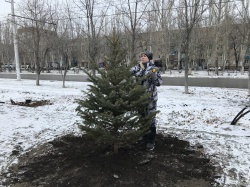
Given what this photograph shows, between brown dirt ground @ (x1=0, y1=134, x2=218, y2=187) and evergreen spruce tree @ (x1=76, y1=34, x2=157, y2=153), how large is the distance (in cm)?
42

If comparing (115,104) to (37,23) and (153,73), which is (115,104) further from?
(37,23)

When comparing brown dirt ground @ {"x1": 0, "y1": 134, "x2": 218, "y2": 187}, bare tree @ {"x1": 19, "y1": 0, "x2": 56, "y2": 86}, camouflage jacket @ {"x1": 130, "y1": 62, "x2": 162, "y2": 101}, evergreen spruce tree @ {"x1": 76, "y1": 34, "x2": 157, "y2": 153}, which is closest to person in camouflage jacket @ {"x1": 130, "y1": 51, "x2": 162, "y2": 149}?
camouflage jacket @ {"x1": 130, "y1": 62, "x2": 162, "y2": 101}

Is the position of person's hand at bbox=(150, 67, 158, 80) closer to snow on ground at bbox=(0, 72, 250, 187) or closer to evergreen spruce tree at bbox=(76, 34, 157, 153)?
evergreen spruce tree at bbox=(76, 34, 157, 153)

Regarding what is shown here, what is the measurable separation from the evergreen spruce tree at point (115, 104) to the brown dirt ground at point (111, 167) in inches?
16.5

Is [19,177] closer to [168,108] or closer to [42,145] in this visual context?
[42,145]

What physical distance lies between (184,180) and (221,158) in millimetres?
1119

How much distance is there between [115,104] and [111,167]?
993mm

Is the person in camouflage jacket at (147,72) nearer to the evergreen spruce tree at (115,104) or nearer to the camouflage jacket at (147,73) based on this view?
the camouflage jacket at (147,73)

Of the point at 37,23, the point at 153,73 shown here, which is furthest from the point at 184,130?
the point at 37,23

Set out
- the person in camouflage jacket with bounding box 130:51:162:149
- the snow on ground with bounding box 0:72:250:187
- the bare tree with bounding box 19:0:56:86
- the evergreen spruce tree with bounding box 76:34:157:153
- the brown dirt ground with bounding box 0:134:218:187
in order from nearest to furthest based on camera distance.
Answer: the brown dirt ground with bounding box 0:134:218:187, the evergreen spruce tree with bounding box 76:34:157:153, the snow on ground with bounding box 0:72:250:187, the person in camouflage jacket with bounding box 130:51:162:149, the bare tree with bounding box 19:0:56:86

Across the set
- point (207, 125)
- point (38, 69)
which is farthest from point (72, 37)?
point (207, 125)

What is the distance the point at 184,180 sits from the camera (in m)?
3.63

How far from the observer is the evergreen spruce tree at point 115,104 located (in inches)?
149

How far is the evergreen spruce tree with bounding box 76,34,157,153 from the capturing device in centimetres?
379
